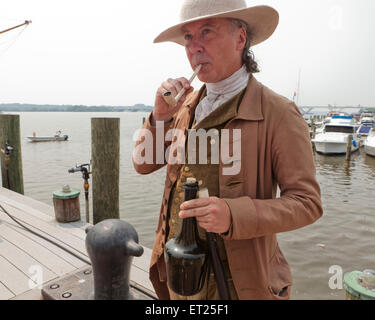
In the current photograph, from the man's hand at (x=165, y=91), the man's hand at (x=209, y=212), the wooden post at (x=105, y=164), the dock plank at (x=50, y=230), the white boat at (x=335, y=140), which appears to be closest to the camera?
the man's hand at (x=209, y=212)

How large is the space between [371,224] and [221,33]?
9861 millimetres

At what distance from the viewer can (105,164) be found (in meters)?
4.88

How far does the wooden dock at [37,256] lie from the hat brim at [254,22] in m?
2.43

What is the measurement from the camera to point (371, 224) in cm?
904

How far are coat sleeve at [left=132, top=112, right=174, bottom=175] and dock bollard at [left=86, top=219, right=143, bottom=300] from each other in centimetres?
43

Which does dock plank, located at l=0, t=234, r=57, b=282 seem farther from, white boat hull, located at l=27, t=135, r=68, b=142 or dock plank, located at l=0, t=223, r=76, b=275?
white boat hull, located at l=27, t=135, r=68, b=142

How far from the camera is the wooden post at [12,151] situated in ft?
24.2

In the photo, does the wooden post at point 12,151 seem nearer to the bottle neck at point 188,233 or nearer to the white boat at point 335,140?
the bottle neck at point 188,233

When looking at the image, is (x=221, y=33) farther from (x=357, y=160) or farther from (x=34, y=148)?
(x=34, y=148)

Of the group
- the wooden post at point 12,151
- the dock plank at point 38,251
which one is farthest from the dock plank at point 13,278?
the wooden post at point 12,151

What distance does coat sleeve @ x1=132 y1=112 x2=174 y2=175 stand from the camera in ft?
6.46

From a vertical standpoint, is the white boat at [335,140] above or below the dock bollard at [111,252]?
below

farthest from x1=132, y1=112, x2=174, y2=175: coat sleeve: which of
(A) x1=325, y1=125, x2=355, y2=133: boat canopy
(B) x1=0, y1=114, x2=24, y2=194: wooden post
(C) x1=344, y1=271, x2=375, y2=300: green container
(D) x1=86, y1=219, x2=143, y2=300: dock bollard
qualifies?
(A) x1=325, y1=125, x2=355, y2=133: boat canopy
